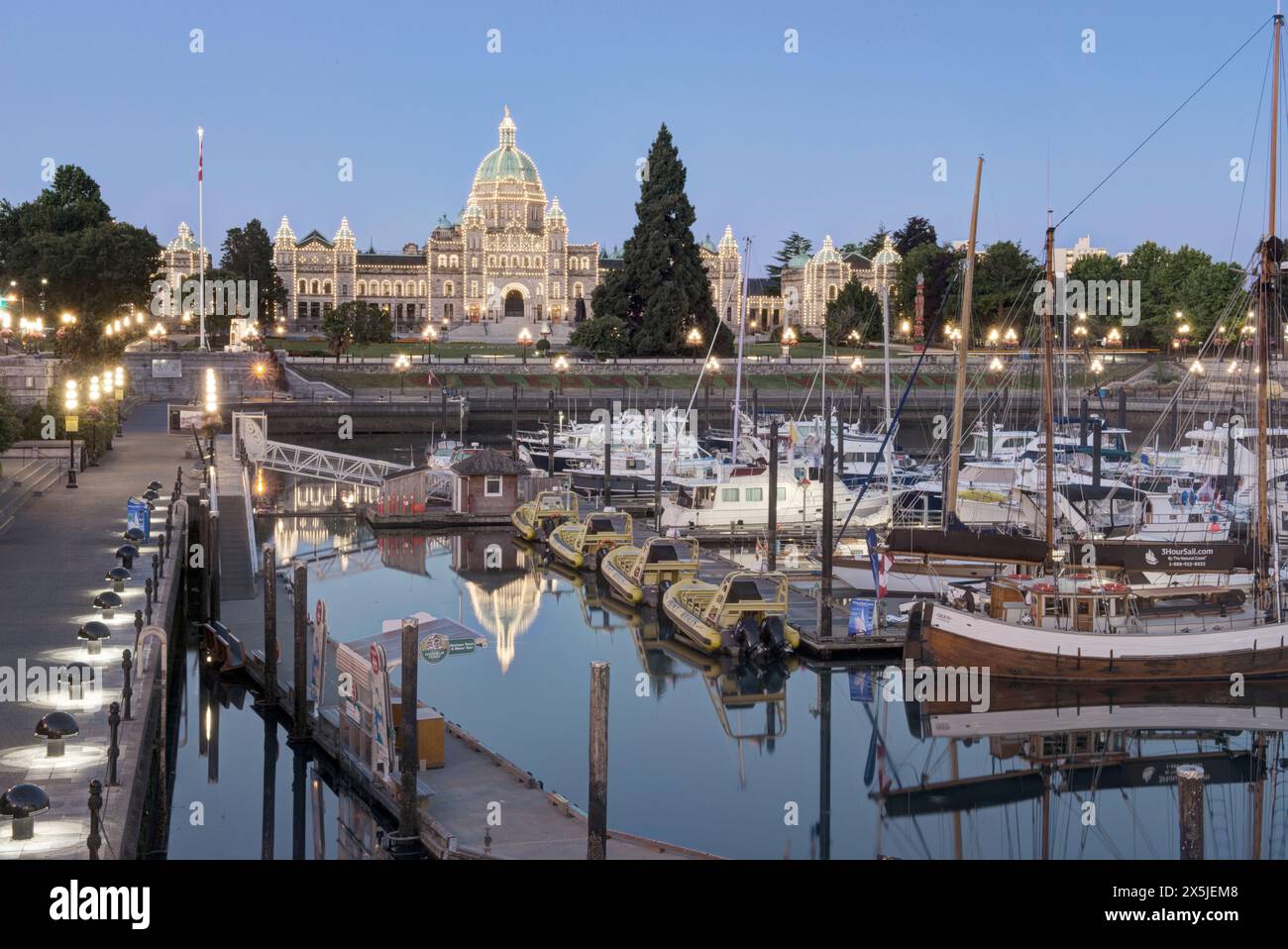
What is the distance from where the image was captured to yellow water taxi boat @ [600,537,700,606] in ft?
124

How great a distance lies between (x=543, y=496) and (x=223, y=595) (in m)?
16.4

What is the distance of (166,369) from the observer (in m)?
96.0

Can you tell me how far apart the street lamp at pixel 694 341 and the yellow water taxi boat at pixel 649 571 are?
245ft

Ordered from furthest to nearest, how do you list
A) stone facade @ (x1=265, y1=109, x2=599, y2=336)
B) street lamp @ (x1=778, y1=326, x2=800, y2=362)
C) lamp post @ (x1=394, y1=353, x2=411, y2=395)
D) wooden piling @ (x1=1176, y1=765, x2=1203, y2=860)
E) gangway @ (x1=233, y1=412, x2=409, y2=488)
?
stone facade @ (x1=265, y1=109, x2=599, y2=336) → street lamp @ (x1=778, y1=326, x2=800, y2=362) → lamp post @ (x1=394, y1=353, x2=411, y2=395) → gangway @ (x1=233, y1=412, x2=409, y2=488) → wooden piling @ (x1=1176, y1=765, x2=1203, y2=860)

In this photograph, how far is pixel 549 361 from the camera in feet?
378

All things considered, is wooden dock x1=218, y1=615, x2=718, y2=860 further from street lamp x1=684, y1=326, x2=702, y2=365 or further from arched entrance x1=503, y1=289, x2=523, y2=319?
arched entrance x1=503, y1=289, x2=523, y2=319

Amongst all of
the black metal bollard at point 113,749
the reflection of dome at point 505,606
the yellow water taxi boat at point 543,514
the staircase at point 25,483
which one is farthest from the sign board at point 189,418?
the black metal bollard at point 113,749

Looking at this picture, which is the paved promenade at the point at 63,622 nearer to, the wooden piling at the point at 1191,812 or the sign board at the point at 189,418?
the wooden piling at the point at 1191,812

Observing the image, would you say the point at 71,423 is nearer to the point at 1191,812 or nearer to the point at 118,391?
the point at 118,391

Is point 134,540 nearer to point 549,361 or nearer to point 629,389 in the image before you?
point 629,389

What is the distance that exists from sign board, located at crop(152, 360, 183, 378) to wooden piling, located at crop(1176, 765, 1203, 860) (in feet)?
286

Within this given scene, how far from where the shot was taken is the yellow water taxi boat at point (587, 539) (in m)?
43.3

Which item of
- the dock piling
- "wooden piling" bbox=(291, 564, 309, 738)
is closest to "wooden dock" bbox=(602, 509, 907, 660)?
"wooden piling" bbox=(291, 564, 309, 738)
